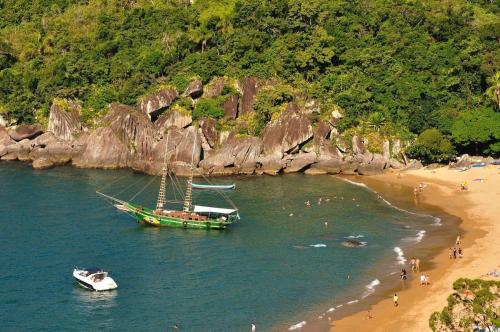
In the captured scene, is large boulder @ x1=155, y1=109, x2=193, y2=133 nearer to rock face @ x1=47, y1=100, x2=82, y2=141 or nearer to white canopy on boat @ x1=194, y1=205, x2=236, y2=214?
rock face @ x1=47, y1=100, x2=82, y2=141

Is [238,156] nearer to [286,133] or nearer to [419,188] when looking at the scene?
[286,133]

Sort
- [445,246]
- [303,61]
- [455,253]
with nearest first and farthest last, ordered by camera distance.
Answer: [455,253], [445,246], [303,61]

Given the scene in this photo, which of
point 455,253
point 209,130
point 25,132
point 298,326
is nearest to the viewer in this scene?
point 298,326

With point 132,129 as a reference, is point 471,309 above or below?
below

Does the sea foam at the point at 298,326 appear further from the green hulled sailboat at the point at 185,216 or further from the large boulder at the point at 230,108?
the large boulder at the point at 230,108

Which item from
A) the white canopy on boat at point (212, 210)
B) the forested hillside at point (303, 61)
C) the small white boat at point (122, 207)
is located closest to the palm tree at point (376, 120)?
the forested hillside at point (303, 61)

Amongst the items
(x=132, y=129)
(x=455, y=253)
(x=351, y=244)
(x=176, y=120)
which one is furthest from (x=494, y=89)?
(x=132, y=129)
